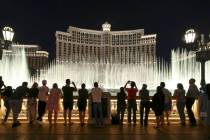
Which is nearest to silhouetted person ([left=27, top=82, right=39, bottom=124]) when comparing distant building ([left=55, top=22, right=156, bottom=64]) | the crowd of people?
the crowd of people

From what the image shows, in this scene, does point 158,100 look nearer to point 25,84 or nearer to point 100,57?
point 25,84

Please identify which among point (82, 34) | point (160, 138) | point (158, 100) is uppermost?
point (82, 34)

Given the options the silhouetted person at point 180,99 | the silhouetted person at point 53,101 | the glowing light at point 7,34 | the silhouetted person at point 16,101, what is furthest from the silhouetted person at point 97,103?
the glowing light at point 7,34

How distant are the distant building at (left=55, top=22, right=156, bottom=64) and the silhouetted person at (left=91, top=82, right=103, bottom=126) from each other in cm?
8270

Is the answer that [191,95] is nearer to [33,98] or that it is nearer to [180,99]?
[180,99]

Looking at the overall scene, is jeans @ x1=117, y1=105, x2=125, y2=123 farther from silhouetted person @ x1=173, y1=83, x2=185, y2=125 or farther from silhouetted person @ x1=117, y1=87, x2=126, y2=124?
silhouetted person @ x1=173, y1=83, x2=185, y2=125

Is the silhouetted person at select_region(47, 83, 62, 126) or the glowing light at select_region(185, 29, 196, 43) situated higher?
the glowing light at select_region(185, 29, 196, 43)

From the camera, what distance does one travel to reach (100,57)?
108125 millimetres

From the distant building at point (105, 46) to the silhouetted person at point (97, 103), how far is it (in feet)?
271

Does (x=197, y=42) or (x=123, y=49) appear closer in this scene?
(x=197, y=42)

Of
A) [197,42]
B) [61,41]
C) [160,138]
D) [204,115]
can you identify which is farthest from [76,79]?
[61,41]

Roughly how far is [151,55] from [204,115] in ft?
291

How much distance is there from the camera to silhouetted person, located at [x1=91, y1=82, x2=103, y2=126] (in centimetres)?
1546

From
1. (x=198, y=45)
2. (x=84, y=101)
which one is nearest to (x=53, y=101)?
(x=84, y=101)
